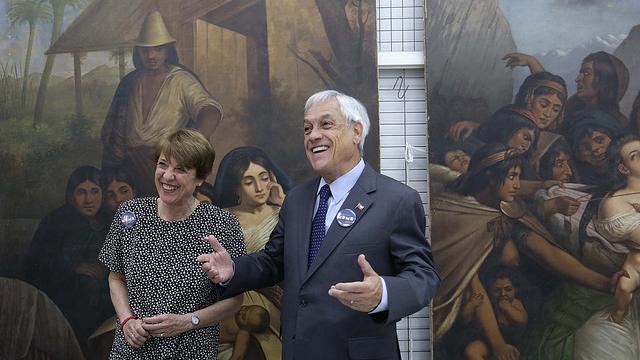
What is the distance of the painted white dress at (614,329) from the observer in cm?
301

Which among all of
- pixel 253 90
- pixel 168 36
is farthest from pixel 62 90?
pixel 253 90

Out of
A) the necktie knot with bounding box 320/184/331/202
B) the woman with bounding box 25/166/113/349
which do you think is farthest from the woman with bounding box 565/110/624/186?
the woman with bounding box 25/166/113/349

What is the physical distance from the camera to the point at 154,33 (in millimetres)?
3162

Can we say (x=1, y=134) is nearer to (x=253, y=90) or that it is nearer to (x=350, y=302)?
(x=253, y=90)

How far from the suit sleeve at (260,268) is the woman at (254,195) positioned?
56 cm

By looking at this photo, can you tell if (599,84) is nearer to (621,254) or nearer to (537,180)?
(537,180)

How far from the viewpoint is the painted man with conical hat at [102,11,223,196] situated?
3.14 m

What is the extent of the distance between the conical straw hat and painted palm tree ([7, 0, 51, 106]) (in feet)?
1.55

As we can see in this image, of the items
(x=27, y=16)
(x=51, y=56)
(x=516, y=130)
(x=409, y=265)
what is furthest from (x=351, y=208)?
(x=27, y=16)

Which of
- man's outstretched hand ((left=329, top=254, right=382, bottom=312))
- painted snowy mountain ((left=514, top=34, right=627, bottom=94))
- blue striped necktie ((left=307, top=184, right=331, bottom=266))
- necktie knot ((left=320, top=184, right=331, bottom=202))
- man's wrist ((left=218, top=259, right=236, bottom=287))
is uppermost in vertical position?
painted snowy mountain ((left=514, top=34, right=627, bottom=94))

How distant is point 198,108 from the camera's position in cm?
315

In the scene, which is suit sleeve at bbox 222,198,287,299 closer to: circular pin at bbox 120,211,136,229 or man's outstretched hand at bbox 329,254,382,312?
circular pin at bbox 120,211,136,229

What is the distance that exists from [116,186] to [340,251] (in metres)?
1.40

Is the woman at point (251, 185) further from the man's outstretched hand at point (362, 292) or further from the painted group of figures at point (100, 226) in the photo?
the man's outstretched hand at point (362, 292)
